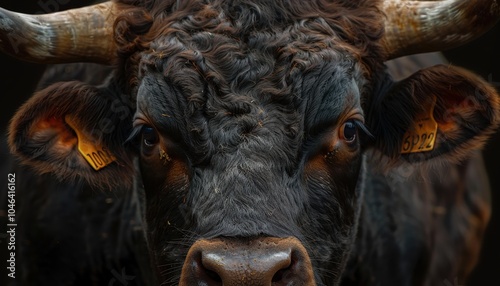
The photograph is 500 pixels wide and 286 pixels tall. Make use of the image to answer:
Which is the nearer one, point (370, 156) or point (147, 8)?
point (147, 8)

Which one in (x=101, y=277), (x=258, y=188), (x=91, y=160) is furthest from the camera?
(x=101, y=277)

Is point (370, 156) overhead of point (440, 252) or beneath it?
overhead

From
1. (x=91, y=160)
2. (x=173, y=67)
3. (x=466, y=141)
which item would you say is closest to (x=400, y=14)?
(x=466, y=141)

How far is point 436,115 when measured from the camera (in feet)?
17.3

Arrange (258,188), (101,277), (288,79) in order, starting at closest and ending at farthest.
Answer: (258,188) → (288,79) → (101,277)

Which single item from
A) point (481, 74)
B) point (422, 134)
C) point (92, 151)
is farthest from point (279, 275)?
point (481, 74)

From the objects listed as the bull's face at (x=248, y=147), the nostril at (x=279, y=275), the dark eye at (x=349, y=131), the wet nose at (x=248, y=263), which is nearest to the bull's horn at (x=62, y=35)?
the bull's face at (x=248, y=147)

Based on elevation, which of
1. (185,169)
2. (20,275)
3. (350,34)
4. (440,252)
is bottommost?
(20,275)

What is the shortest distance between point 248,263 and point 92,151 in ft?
6.25

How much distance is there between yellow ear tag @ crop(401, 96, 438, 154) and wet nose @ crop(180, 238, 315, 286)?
5.15 feet

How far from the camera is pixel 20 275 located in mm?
6453

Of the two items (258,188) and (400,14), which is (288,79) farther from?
(400,14)

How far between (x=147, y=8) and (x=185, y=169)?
1.09 metres

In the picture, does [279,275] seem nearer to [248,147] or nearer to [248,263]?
[248,263]
